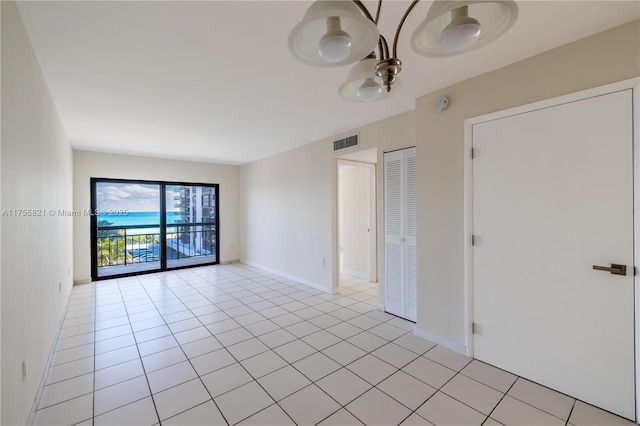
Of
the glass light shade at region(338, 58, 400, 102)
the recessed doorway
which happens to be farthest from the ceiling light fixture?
the recessed doorway

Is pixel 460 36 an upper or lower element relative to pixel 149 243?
upper

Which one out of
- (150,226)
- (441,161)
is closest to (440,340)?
(441,161)

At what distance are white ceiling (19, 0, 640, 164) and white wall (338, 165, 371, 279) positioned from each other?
1.62 m

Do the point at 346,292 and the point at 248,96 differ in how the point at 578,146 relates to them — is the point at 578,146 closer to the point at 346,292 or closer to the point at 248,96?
the point at 248,96

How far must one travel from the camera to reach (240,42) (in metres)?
1.90

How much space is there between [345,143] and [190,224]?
4.50m

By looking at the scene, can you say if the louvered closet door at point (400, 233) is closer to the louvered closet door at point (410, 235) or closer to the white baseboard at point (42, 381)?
the louvered closet door at point (410, 235)

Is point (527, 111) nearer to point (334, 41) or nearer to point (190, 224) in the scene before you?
point (334, 41)

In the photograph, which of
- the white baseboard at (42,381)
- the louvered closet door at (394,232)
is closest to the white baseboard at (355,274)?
the louvered closet door at (394,232)

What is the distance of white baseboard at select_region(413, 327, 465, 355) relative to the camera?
2557 mm

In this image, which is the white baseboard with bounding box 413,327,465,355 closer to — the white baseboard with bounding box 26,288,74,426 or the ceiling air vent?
the ceiling air vent

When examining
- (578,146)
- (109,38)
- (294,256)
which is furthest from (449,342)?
(109,38)

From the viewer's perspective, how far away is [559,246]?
202 cm

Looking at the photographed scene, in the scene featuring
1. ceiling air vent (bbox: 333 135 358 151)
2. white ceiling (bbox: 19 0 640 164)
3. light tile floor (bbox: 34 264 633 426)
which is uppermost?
white ceiling (bbox: 19 0 640 164)
